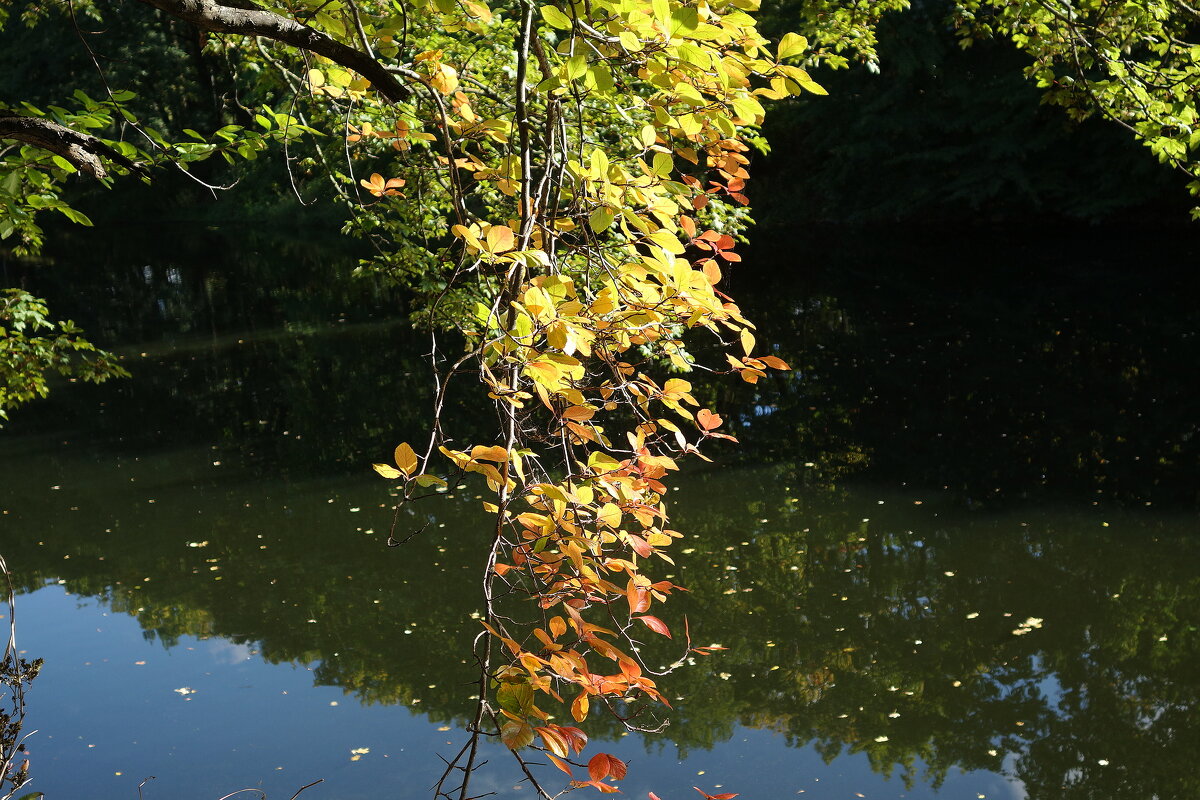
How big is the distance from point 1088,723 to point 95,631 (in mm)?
5344

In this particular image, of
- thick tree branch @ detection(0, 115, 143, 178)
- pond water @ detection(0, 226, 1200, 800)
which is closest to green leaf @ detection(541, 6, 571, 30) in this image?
A: thick tree branch @ detection(0, 115, 143, 178)

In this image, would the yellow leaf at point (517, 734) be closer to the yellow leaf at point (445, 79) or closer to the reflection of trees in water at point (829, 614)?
the yellow leaf at point (445, 79)

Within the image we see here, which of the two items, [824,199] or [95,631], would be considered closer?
[95,631]

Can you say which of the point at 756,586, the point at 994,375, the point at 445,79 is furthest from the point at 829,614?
the point at 994,375

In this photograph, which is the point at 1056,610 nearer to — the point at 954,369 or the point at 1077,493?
the point at 1077,493

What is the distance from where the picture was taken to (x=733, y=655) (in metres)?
5.47

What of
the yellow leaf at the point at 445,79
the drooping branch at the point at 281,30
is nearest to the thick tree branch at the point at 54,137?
the drooping branch at the point at 281,30

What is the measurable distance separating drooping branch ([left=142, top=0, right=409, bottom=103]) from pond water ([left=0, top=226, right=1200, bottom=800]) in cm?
306

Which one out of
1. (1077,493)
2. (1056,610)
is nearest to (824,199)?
(1077,493)

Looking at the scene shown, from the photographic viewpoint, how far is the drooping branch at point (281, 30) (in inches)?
102

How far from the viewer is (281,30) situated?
266 cm

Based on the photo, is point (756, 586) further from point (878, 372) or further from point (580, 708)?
point (878, 372)

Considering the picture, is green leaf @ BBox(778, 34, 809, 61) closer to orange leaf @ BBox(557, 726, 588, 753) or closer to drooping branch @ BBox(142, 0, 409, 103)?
drooping branch @ BBox(142, 0, 409, 103)

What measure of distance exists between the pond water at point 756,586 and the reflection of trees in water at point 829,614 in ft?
0.07
